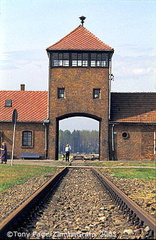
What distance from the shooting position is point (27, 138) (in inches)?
1421

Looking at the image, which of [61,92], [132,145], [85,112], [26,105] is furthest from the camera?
[26,105]

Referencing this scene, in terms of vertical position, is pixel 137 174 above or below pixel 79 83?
below

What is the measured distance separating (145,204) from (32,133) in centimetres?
2746

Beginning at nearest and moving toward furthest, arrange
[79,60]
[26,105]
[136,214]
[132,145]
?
[136,214], [132,145], [79,60], [26,105]

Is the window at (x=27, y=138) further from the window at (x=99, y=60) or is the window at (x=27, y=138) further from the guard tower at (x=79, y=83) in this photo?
the window at (x=99, y=60)

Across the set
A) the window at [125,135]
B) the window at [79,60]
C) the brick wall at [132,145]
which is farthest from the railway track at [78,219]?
the window at [79,60]

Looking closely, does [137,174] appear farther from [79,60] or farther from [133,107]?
[133,107]

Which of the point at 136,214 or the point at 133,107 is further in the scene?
the point at 133,107

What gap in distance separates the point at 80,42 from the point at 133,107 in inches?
288

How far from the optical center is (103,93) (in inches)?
1401

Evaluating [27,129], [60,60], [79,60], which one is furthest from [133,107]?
[27,129]

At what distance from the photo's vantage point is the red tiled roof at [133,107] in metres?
35.9

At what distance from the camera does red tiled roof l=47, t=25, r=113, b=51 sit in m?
35.2

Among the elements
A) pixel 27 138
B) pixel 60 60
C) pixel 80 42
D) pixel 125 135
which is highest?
pixel 80 42
